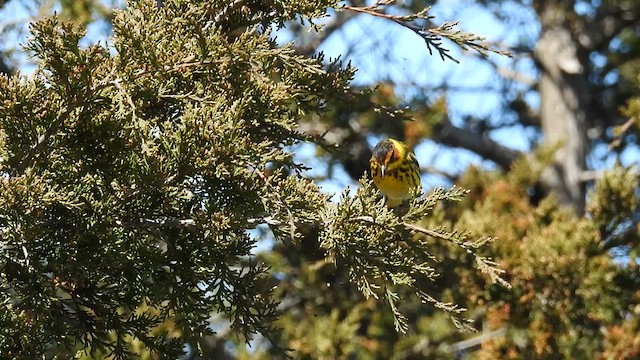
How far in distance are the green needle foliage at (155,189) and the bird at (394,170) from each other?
5.83ft

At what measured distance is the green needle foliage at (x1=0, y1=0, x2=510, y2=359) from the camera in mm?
Answer: 2986

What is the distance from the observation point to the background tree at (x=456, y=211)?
3197mm

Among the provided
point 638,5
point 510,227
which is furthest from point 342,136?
point 638,5

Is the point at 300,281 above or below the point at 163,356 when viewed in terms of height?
below

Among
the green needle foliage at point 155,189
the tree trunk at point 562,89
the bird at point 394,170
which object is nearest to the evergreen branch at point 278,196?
the green needle foliage at point 155,189

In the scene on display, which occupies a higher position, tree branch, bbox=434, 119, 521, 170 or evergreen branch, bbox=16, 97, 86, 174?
evergreen branch, bbox=16, 97, 86, 174

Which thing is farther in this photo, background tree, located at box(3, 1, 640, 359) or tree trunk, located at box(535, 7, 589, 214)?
tree trunk, located at box(535, 7, 589, 214)

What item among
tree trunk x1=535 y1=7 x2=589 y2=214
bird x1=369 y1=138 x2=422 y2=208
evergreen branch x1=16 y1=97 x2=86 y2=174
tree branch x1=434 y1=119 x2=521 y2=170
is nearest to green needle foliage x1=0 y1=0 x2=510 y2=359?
evergreen branch x1=16 y1=97 x2=86 y2=174

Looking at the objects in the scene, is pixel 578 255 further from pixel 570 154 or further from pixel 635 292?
pixel 570 154

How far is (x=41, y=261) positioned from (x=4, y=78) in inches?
23.7

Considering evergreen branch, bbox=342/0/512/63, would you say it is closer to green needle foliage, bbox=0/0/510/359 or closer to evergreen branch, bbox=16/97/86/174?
green needle foliage, bbox=0/0/510/359

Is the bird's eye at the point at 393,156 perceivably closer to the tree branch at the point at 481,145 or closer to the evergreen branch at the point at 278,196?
the evergreen branch at the point at 278,196

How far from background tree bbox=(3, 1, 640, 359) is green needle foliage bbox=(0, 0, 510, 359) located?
0.02 metres

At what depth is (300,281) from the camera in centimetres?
754
